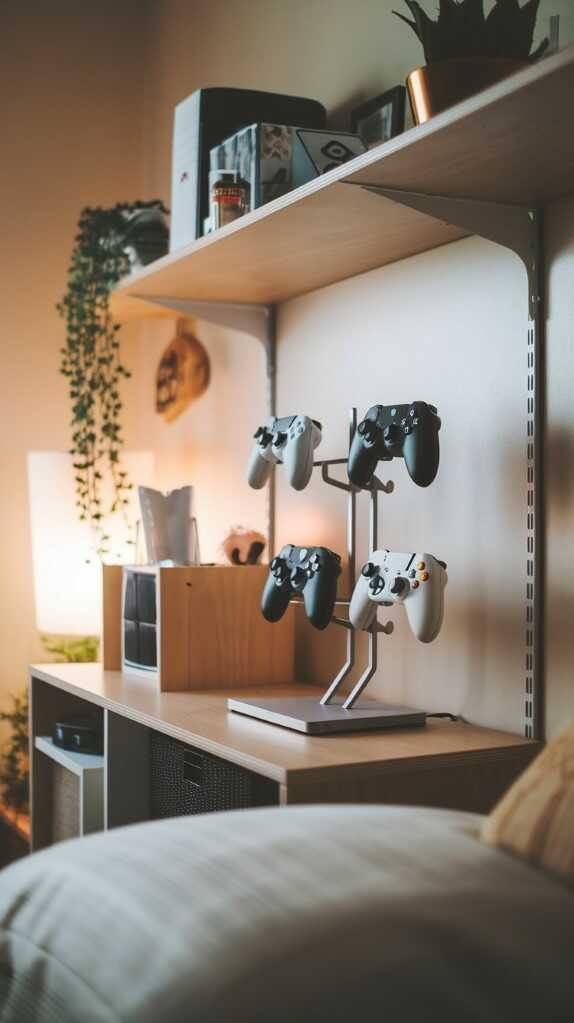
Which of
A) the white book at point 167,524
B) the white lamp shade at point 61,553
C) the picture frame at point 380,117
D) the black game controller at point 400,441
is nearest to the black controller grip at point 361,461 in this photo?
the black game controller at point 400,441

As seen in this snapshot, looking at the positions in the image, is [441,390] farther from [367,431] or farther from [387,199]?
[387,199]

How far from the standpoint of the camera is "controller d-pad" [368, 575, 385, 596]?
1.64 metres

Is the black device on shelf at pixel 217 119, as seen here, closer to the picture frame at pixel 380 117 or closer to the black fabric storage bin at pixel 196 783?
the picture frame at pixel 380 117

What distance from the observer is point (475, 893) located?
0.75 meters

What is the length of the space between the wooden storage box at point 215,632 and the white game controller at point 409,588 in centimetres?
52

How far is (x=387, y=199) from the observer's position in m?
1.65

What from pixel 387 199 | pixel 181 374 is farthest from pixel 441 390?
pixel 181 374

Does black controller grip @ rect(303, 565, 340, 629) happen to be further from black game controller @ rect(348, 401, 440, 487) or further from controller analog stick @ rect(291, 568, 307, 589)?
black game controller @ rect(348, 401, 440, 487)

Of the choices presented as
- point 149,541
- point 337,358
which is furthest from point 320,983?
point 149,541

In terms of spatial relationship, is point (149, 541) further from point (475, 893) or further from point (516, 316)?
point (475, 893)

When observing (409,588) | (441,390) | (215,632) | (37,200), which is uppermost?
(37,200)

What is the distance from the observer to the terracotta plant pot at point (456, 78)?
1.47 meters

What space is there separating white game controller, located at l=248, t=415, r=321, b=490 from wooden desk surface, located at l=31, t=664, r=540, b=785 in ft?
1.38

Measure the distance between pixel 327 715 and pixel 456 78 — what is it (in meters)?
0.96
